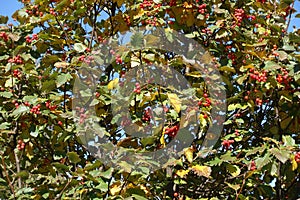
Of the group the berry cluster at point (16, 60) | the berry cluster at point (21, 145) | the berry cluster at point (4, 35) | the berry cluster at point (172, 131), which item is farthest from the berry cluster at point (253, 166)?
the berry cluster at point (4, 35)

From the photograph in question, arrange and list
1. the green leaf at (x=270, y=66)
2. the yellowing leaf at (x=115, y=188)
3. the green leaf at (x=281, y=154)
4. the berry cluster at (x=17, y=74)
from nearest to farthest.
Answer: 1. the green leaf at (x=281, y=154)
2. the yellowing leaf at (x=115, y=188)
3. the green leaf at (x=270, y=66)
4. the berry cluster at (x=17, y=74)

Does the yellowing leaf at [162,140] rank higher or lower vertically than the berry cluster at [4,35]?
lower

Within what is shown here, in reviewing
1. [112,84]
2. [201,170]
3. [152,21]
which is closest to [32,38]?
[112,84]

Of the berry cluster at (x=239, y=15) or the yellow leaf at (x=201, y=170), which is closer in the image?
the yellow leaf at (x=201, y=170)

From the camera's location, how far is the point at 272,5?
10.8 feet

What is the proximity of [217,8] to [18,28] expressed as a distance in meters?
1.33

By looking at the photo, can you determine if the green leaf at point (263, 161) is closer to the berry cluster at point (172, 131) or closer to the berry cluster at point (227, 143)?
the berry cluster at point (227, 143)

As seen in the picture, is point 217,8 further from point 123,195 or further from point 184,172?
point 123,195

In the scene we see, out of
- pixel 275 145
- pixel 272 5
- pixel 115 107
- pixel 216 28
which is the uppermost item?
pixel 272 5

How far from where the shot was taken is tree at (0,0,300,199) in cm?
259

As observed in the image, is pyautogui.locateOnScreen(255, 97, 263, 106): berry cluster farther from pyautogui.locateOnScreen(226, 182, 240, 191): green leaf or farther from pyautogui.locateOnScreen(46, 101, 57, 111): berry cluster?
pyautogui.locateOnScreen(46, 101, 57, 111): berry cluster

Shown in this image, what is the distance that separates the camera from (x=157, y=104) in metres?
2.79

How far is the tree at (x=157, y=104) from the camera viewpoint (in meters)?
2.59

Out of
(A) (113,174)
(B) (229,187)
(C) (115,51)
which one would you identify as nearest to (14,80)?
(C) (115,51)
